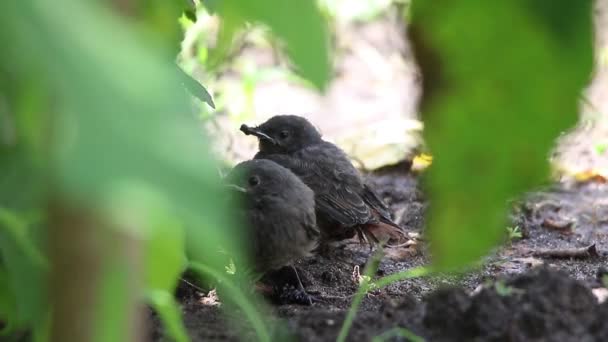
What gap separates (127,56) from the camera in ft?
1.71

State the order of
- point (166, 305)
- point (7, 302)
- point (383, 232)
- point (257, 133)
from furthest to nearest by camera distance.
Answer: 1. point (257, 133)
2. point (383, 232)
3. point (7, 302)
4. point (166, 305)

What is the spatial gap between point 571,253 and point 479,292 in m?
1.65

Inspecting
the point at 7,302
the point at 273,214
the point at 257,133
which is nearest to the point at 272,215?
the point at 273,214

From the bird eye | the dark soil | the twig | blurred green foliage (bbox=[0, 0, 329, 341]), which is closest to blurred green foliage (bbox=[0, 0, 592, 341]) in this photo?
blurred green foliage (bbox=[0, 0, 329, 341])

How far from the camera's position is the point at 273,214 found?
307 centimetres

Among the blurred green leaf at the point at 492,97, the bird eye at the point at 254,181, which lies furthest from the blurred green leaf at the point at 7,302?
the bird eye at the point at 254,181

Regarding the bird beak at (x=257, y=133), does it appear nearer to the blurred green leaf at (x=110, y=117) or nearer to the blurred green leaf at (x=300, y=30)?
the blurred green leaf at (x=300, y=30)

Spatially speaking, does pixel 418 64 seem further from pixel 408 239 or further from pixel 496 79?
pixel 408 239

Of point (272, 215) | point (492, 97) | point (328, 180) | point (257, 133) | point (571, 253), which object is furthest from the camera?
point (257, 133)

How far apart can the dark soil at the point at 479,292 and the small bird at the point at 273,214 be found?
0.56 feet

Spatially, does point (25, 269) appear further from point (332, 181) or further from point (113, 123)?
point (332, 181)

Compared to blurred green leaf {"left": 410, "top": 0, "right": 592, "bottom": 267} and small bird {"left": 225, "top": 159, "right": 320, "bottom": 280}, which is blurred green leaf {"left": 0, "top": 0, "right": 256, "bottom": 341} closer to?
blurred green leaf {"left": 410, "top": 0, "right": 592, "bottom": 267}

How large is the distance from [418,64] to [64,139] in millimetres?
420

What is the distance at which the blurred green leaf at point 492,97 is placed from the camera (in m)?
0.82
